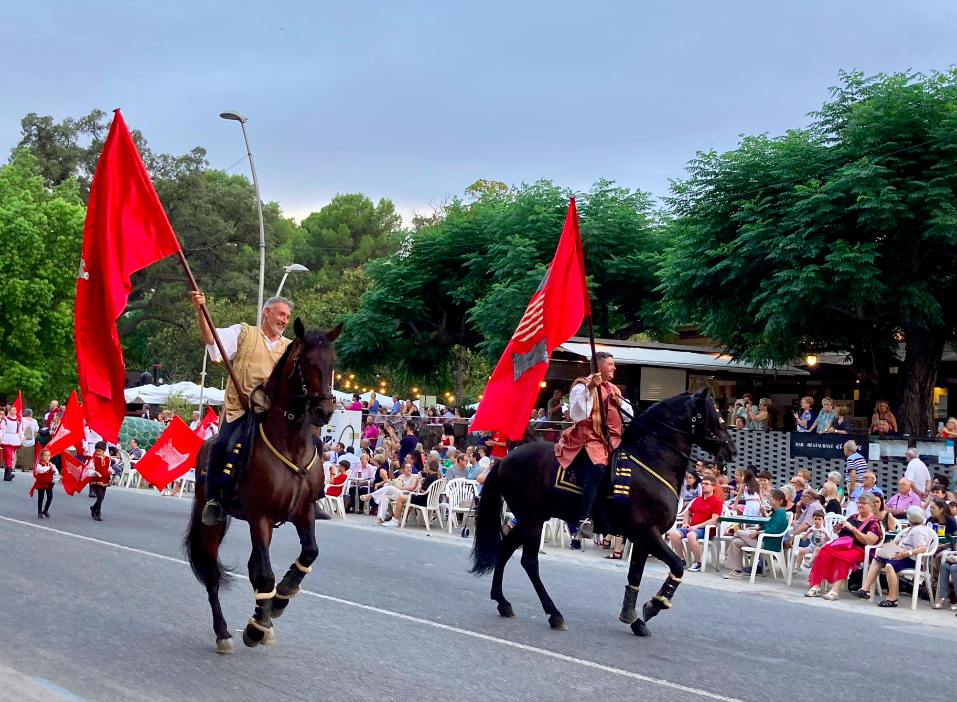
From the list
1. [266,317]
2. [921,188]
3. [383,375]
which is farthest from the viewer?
[383,375]

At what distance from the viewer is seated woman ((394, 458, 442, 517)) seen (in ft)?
69.7

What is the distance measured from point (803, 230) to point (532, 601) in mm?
15112

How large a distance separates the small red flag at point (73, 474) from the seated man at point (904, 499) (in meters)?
13.9

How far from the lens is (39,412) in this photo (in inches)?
1943

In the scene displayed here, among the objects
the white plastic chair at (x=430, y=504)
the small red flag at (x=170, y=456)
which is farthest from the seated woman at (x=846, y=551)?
the small red flag at (x=170, y=456)

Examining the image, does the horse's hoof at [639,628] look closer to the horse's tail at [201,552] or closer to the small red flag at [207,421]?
the horse's tail at [201,552]

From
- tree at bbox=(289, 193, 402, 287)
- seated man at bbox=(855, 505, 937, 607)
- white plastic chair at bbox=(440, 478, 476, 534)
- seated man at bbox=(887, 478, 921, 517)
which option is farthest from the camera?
tree at bbox=(289, 193, 402, 287)

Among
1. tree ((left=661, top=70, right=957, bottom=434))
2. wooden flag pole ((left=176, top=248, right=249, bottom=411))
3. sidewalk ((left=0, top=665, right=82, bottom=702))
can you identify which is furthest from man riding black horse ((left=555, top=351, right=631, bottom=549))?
tree ((left=661, top=70, right=957, bottom=434))

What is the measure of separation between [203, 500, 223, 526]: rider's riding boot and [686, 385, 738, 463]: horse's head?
14.7ft

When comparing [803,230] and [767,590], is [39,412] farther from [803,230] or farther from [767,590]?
[767,590]

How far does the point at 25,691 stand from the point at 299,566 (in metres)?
2.24

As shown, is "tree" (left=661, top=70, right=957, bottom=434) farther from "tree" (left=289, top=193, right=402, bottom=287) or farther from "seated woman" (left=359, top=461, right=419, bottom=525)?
"tree" (left=289, top=193, right=402, bottom=287)

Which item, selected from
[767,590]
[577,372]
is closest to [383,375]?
[577,372]

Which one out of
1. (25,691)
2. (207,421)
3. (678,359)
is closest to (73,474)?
(207,421)
